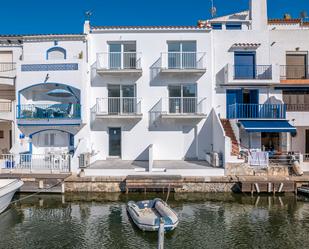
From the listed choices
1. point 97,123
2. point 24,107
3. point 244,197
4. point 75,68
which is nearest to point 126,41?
point 75,68

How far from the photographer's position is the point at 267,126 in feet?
70.0

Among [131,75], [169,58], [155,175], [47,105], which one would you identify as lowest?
[155,175]

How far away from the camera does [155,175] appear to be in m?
18.3

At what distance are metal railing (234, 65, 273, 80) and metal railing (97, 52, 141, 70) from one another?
888 cm

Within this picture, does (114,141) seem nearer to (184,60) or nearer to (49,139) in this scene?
(49,139)

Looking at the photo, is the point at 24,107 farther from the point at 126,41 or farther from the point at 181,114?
the point at 181,114

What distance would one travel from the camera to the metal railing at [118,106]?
2352cm

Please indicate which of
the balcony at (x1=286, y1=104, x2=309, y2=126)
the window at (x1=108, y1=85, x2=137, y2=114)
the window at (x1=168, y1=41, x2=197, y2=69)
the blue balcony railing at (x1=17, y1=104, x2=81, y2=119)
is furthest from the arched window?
the balcony at (x1=286, y1=104, x2=309, y2=126)

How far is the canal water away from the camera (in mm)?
11430

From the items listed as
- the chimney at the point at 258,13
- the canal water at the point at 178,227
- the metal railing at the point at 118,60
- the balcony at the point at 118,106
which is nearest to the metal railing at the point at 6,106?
the balcony at the point at 118,106

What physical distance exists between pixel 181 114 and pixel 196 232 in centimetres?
1205

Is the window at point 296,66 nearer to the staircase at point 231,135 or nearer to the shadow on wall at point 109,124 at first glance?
the staircase at point 231,135

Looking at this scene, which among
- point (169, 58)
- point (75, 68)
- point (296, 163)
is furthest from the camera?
point (169, 58)

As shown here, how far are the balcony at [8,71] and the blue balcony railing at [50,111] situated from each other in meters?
3.12
